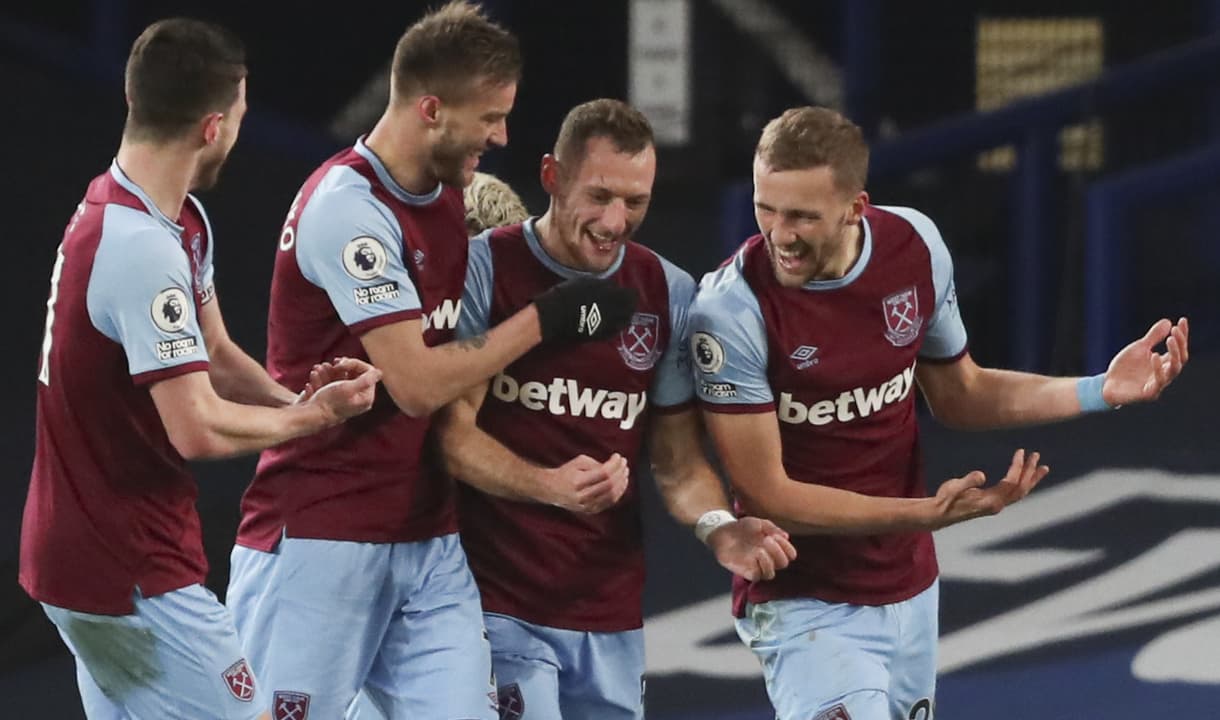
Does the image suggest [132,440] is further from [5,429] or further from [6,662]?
[5,429]

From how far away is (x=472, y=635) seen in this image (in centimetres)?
402

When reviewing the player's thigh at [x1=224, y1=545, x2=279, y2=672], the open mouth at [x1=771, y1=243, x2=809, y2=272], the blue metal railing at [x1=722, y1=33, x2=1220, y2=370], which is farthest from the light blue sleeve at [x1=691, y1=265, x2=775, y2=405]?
the blue metal railing at [x1=722, y1=33, x2=1220, y2=370]

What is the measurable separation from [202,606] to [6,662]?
211 centimetres

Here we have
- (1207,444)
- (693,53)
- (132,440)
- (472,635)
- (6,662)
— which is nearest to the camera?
(132,440)

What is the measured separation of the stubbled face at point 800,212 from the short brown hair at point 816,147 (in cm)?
1

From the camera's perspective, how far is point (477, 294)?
4.09 metres

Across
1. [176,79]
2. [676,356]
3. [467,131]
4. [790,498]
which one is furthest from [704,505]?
[176,79]

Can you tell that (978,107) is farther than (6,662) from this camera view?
Yes

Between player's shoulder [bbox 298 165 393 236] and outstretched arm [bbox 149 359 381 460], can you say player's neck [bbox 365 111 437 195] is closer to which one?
player's shoulder [bbox 298 165 393 236]

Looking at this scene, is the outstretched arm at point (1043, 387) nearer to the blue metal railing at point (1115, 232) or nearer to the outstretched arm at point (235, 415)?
the outstretched arm at point (235, 415)

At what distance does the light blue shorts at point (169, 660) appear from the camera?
3715mm

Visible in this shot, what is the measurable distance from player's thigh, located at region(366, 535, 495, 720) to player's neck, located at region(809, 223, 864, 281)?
880 mm

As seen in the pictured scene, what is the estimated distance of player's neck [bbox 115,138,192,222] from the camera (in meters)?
3.66

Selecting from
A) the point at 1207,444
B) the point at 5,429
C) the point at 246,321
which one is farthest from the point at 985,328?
the point at 5,429
